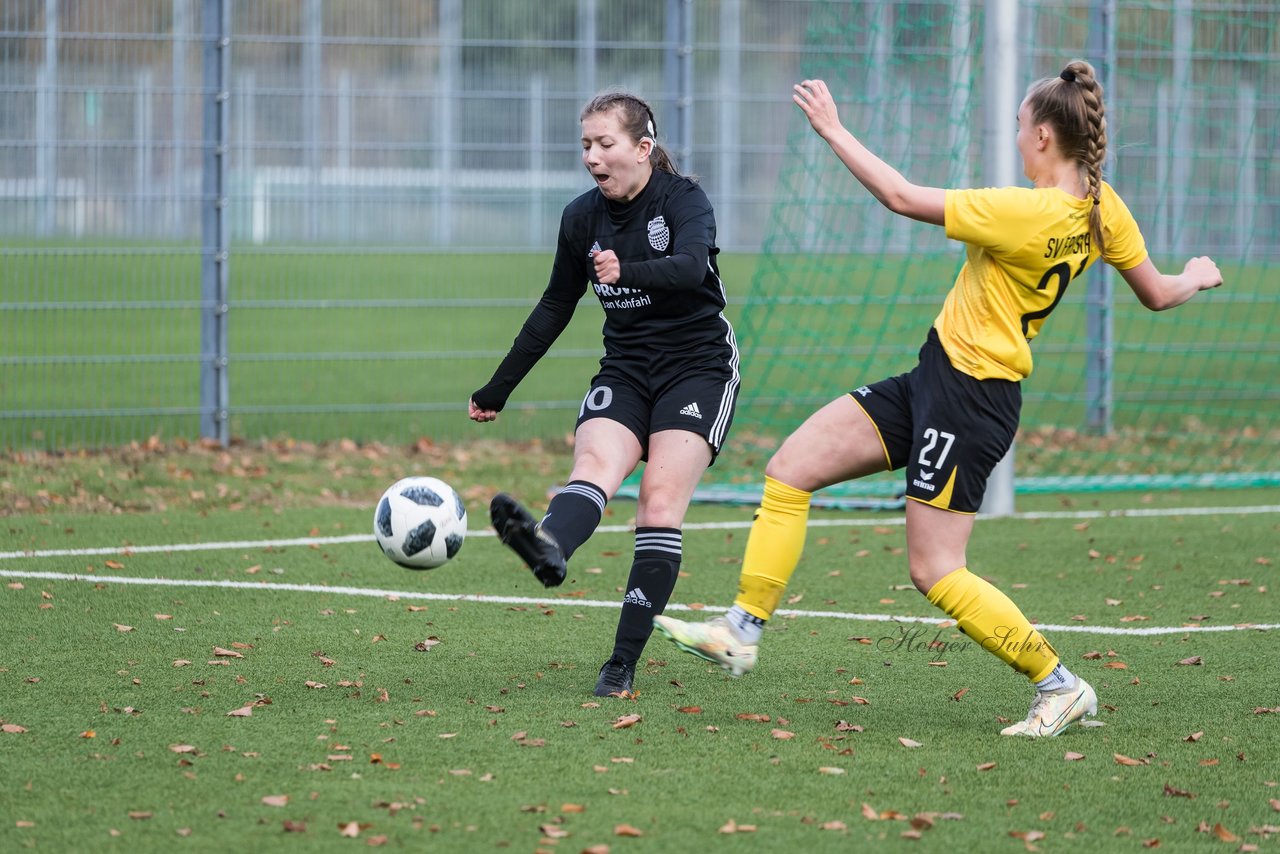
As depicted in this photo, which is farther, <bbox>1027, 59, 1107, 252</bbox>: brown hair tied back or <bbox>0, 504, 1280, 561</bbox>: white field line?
<bbox>0, 504, 1280, 561</bbox>: white field line

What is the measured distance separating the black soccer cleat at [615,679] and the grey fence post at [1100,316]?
24.7ft

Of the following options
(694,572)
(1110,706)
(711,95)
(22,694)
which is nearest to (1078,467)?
(711,95)

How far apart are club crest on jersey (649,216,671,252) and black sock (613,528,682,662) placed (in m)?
0.92

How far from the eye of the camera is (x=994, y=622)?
476 cm

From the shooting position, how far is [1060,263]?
463 centimetres

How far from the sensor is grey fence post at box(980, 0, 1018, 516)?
868 cm

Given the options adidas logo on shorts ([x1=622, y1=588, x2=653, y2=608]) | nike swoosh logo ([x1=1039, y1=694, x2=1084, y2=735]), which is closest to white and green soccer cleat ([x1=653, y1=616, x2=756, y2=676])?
adidas logo on shorts ([x1=622, y1=588, x2=653, y2=608])

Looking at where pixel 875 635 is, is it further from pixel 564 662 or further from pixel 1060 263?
pixel 1060 263

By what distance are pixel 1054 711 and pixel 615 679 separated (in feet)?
4.50

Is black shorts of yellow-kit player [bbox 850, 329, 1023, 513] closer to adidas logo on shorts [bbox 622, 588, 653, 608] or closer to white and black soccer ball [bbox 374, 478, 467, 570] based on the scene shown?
adidas logo on shorts [bbox 622, 588, 653, 608]

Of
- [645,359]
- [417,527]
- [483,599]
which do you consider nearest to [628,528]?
[483,599]

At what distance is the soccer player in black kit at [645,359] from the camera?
5.13 m

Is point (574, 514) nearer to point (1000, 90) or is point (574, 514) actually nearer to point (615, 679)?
point (615, 679)

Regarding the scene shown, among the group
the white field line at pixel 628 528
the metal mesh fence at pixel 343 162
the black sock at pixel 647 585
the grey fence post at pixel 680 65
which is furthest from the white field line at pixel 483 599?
the grey fence post at pixel 680 65
